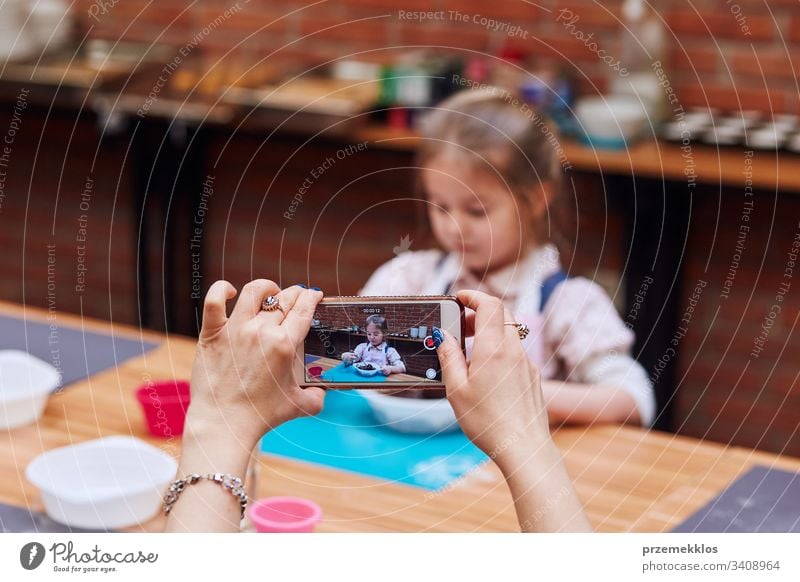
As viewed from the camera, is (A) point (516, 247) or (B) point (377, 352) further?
(A) point (516, 247)

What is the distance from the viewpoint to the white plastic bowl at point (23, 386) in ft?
3.39

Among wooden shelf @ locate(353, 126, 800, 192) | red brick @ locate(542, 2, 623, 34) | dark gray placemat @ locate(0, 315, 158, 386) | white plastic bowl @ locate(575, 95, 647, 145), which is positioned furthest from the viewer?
red brick @ locate(542, 2, 623, 34)

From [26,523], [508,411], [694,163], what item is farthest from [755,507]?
[694,163]

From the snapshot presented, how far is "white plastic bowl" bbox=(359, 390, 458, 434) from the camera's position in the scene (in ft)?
3.29

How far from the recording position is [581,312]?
1.25 metres

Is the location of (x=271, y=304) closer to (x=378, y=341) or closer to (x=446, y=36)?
(x=378, y=341)

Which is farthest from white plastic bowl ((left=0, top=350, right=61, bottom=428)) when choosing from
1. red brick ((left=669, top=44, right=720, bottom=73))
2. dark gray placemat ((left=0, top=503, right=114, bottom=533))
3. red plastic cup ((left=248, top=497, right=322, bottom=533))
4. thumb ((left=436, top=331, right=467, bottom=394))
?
red brick ((left=669, top=44, right=720, bottom=73))

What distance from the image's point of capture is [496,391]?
0.66m

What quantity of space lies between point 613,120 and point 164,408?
83 centimetres

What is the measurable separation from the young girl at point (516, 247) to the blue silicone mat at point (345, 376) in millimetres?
482

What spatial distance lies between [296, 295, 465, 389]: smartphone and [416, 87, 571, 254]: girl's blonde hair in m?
0.52

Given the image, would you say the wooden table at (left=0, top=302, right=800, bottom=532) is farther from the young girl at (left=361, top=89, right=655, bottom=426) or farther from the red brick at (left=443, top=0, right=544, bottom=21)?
the red brick at (left=443, top=0, right=544, bottom=21)

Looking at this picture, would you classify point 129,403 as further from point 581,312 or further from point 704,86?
point 704,86
